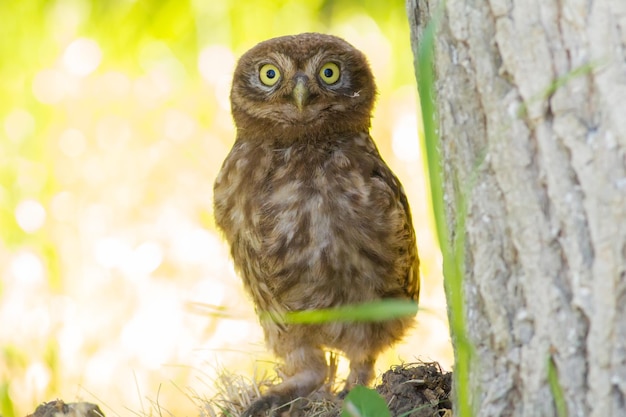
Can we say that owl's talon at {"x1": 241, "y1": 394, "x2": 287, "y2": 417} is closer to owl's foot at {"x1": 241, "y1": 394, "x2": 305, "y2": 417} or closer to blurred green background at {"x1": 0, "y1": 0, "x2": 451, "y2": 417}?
owl's foot at {"x1": 241, "y1": 394, "x2": 305, "y2": 417}

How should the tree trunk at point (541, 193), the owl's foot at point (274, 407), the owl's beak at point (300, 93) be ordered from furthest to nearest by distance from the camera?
the owl's beak at point (300, 93)
the owl's foot at point (274, 407)
the tree trunk at point (541, 193)

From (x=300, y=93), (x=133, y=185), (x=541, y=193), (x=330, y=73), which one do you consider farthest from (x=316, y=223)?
(x=133, y=185)

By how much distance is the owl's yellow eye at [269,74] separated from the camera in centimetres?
284

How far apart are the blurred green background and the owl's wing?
1.89 ft

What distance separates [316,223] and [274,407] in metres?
0.53

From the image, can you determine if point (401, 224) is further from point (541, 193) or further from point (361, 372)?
point (541, 193)

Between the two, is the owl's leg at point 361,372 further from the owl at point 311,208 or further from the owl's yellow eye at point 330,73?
the owl's yellow eye at point 330,73

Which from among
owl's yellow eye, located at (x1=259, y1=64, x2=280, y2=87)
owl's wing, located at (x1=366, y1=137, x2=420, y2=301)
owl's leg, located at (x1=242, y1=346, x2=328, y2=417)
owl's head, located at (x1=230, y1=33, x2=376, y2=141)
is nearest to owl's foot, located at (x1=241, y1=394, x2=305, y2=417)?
owl's leg, located at (x1=242, y1=346, x2=328, y2=417)

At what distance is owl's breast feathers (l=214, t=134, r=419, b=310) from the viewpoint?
2.61 meters

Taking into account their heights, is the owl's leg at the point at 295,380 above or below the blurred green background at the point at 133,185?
below

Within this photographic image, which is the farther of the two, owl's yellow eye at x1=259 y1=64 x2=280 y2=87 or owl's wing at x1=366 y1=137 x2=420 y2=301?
owl's yellow eye at x1=259 y1=64 x2=280 y2=87

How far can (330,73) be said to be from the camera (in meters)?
2.85

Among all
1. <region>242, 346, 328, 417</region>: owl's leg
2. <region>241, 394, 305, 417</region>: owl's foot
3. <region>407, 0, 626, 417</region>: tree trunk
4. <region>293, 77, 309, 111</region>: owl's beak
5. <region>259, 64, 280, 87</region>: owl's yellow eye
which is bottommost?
<region>241, 394, 305, 417</region>: owl's foot

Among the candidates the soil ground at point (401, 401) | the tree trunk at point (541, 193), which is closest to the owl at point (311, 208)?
the soil ground at point (401, 401)
